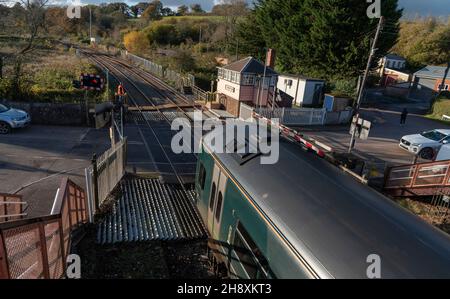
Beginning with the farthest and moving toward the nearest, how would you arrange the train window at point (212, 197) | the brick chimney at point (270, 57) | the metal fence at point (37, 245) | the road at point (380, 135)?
1. the brick chimney at point (270, 57)
2. the road at point (380, 135)
3. the train window at point (212, 197)
4. the metal fence at point (37, 245)

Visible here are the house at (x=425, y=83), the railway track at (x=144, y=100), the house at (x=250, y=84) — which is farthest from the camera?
the house at (x=425, y=83)

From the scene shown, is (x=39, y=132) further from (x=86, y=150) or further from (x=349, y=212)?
(x=349, y=212)

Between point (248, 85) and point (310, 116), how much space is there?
5654mm

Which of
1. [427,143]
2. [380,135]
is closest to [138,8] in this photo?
[380,135]

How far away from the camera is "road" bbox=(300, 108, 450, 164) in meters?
19.1

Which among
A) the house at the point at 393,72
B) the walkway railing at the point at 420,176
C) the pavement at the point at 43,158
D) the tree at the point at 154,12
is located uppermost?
the tree at the point at 154,12

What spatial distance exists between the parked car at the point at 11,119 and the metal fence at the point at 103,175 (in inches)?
386

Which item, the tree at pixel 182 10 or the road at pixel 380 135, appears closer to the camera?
the road at pixel 380 135

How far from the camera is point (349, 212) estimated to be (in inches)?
167

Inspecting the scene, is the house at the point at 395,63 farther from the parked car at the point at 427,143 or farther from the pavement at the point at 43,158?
the pavement at the point at 43,158

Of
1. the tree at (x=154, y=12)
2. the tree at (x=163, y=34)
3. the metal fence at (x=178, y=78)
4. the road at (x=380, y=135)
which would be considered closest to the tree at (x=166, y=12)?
the tree at (x=154, y=12)

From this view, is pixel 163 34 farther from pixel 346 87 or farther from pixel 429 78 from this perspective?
pixel 429 78

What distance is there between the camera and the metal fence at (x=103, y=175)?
25.1 ft
